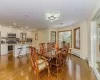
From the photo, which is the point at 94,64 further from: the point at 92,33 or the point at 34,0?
the point at 34,0

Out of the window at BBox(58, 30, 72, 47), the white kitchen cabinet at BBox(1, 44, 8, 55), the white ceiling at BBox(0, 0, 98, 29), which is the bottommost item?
the white kitchen cabinet at BBox(1, 44, 8, 55)

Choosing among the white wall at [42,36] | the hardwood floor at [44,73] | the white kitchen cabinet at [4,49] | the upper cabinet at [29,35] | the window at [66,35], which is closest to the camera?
the hardwood floor at [44,73]

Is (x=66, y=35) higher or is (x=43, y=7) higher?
(x=43, y=7)

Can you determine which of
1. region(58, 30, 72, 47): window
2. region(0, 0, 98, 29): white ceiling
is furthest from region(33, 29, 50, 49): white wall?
region(0, 0, 98, 29): white ceiling

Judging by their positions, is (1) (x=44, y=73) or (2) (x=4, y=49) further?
(2) (x=4, y=49)

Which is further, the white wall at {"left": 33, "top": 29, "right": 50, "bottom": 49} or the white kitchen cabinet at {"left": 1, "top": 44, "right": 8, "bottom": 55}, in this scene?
the white wall at {"left": 33, "top": 29, "right": 50, "bottom": 49}

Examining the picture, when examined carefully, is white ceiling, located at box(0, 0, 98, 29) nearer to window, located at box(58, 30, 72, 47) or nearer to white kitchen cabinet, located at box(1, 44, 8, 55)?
window, located at box(58, 30, 72, 47)

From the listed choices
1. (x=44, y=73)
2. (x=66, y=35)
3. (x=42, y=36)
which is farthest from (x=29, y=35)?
(x=44, y=73)

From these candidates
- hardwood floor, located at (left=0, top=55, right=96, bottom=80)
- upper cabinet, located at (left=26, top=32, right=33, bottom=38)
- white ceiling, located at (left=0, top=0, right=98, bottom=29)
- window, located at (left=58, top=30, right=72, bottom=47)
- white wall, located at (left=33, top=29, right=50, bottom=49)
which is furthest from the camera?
upper cabinet, located at (left=26, top=32, right=33, bottom=38)

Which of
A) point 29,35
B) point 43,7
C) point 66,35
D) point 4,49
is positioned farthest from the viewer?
point 29,35

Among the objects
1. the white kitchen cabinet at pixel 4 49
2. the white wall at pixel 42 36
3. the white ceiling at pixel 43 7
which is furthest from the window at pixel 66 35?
the white kitchen cabinet at pixel 4 49

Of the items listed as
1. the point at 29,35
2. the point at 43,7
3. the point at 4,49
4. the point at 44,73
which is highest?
A: the point at 43,7

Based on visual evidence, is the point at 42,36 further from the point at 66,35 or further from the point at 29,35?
the point at 66,35

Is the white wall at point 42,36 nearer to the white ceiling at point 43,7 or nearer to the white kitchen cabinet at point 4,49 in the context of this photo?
the white kitchen cabinet at point 4,49
